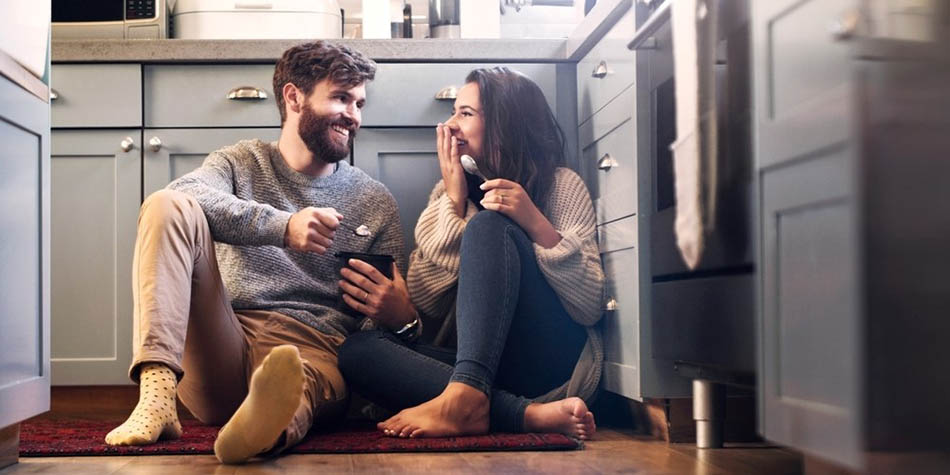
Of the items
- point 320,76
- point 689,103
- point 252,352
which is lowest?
point 252,352

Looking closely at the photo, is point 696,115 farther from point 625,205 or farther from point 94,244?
point 94,244

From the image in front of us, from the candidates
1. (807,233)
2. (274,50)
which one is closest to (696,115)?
(807,233)

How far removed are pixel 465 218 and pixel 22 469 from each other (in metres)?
0.97

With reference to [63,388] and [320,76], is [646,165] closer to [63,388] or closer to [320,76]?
[320,76]

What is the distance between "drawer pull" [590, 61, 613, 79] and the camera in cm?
214

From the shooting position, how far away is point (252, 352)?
205 centimetres

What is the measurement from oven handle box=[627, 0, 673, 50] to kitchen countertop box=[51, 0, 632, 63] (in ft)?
2.00

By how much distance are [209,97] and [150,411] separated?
1004mm

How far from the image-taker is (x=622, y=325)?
2.01 m

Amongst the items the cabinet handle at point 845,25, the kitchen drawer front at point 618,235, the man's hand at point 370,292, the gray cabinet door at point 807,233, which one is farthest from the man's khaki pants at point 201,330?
the cabinet handle at point 845,25

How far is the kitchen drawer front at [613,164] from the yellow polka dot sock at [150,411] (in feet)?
2.71

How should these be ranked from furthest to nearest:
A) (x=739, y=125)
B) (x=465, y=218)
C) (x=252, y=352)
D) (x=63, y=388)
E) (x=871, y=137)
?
1. (x=63, y=388)
2. (x=465, y=218)
3. (x=252, y=352)
4. (x=739, y=125)
5. (x=871, y=137)

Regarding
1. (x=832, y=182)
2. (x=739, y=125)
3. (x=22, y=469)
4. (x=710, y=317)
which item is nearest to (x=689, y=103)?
(x=739, y=125)

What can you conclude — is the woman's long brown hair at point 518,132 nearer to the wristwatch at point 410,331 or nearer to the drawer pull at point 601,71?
the drawer pull at point 601,71
